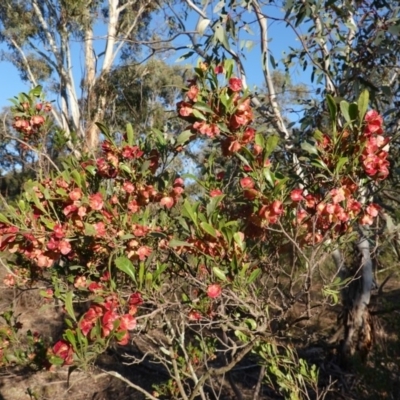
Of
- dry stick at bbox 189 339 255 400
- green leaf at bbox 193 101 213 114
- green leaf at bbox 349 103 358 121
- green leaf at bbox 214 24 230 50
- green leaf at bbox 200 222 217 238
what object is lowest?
dry stick at bbox 189 339 255 400

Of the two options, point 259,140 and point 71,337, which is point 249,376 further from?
point 259,140

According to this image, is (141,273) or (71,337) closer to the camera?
(71,337)

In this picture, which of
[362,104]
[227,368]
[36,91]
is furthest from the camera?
[36,91]

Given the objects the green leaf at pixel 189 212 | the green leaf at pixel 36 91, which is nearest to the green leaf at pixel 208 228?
the green leaf at pixel 189 212

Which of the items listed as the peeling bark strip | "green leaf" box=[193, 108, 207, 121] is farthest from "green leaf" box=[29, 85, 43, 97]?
the peeling bark strip

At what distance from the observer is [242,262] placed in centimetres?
156

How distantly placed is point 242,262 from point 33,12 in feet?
45.6

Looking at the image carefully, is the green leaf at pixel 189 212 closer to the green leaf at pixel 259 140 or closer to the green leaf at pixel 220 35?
the green leaf at pixel 259 140

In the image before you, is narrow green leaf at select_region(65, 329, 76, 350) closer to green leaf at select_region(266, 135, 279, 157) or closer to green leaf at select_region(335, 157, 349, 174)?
green leaf at select_region(266, 135, 279, 157)

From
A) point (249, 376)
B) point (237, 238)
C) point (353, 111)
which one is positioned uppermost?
point (353, 111)

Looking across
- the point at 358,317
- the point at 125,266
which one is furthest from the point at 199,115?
the point at 358,317

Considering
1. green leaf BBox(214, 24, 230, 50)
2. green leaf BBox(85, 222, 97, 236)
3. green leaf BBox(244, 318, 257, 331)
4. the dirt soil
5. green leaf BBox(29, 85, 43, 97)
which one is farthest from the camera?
the dirt soil

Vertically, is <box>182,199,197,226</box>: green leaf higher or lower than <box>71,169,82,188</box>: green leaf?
lower

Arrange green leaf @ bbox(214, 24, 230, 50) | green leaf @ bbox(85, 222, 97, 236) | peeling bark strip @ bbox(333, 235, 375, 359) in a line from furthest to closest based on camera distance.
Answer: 1. peeling bark strip @ bbox(333, 235, 375, 359)
2. green leaf @ bbox(214, 24, 230, 50)
3. green leaf @ bbox(85, 222, 97, 236)
